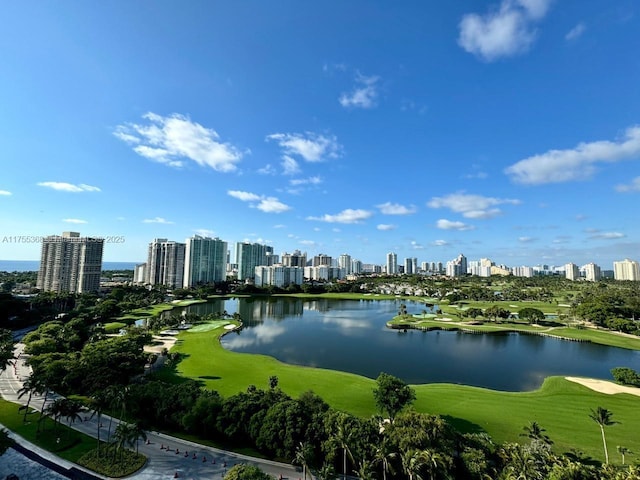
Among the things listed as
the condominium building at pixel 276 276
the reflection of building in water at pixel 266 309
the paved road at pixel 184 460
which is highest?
the condominium building at pixel 276 276

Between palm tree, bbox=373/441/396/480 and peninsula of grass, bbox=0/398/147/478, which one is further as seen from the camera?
peninsula of grass, bbox=0/398/147/478

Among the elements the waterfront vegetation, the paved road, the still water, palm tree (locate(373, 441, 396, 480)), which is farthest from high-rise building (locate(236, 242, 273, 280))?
palm tree (locate(373, 441, 396, 480))

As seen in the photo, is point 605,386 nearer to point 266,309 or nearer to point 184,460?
point 184,460

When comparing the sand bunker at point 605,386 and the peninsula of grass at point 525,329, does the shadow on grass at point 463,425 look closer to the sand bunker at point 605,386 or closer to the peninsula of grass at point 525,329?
the sand bunker at point 605,386

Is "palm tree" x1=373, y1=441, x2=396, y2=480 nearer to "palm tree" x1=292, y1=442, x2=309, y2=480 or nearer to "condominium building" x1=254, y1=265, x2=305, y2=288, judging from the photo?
"palm tree" x1=292, y1=442, x2=309, y2=480

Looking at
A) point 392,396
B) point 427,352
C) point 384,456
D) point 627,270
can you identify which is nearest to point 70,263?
point 427,352

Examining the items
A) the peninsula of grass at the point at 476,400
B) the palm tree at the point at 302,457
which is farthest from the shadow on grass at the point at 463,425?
the palm tree at the point at 302,457
